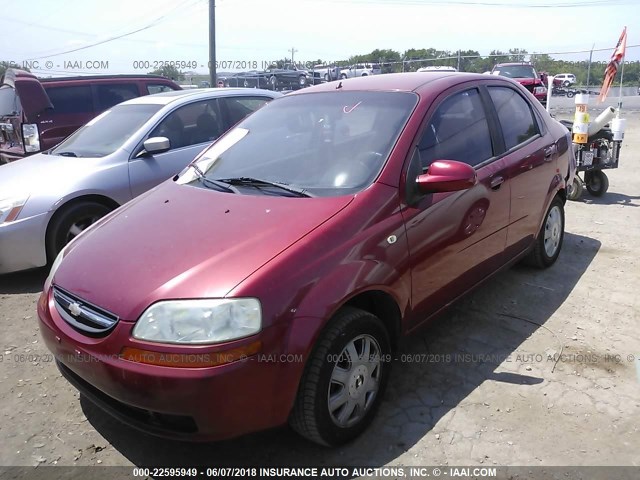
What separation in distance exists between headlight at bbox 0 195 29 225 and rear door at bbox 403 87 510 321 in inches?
137

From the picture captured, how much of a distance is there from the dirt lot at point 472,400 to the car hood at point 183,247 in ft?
2.79

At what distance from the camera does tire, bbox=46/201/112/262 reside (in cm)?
471

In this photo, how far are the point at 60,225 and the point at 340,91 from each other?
9.32 feet

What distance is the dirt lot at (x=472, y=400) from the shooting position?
8.61 feet

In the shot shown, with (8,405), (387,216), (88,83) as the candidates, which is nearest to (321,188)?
(387,216)

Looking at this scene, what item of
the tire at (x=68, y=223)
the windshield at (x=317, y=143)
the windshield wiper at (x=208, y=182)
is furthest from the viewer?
the tire at (x=68, y=223)

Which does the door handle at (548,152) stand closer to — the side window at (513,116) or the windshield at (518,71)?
the side window at (513,116)

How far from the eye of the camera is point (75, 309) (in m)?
2.48

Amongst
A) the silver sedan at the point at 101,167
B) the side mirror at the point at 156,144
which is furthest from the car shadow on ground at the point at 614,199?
the side mirror at the point at 156,144

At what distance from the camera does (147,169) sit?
5312mm

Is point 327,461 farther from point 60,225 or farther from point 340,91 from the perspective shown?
point 60,225

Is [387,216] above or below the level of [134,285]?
above

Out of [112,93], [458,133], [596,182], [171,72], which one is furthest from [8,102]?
[171,72]

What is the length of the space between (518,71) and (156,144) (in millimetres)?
19250
